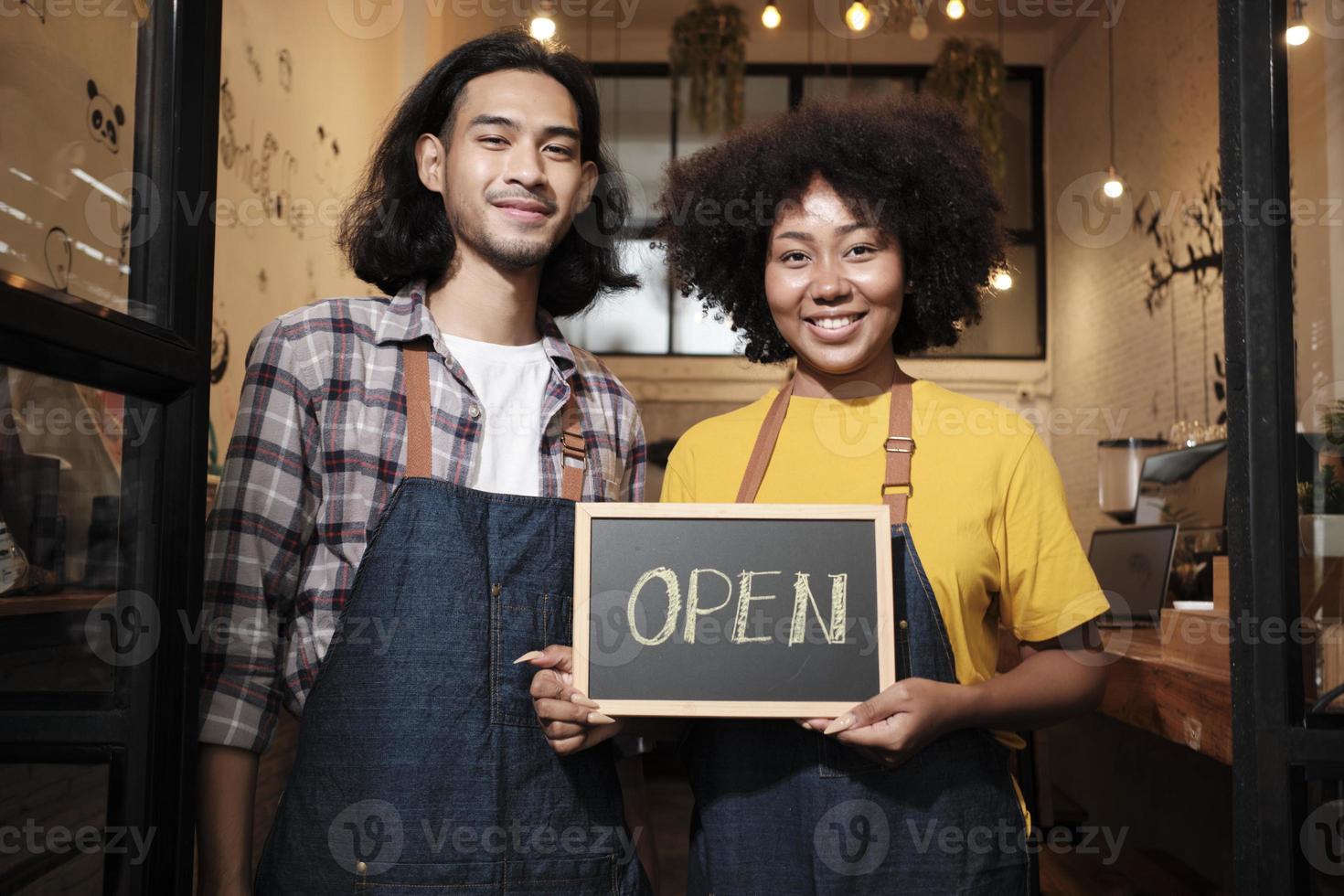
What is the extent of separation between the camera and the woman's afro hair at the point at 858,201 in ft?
5.88

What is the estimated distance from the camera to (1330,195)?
1320mm

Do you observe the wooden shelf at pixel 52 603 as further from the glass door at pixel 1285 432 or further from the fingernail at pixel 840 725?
the glass door at pixel 1285 432

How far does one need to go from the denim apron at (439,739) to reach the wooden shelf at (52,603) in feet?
1.19

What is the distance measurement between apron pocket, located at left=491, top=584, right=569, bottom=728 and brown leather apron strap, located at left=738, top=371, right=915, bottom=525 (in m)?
0.34

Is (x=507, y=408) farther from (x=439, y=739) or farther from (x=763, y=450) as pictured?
(x=439, y=739)

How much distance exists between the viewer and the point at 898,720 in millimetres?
1376

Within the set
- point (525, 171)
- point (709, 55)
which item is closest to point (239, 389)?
point (525, 171)

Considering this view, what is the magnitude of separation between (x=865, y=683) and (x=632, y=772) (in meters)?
0.55

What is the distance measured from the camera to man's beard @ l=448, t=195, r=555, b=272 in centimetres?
177

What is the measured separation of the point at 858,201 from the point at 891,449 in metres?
0.39

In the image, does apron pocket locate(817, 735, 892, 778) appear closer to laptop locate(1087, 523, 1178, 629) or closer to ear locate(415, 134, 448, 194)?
ear locate(415, 134, 448, 194)

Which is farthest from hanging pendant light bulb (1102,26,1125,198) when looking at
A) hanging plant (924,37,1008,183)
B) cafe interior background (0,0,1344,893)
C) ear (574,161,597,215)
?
ear (574,161,597,215)

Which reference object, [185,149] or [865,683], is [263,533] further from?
[865,683]

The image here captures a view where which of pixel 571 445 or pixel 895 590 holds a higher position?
pixel 571 445
